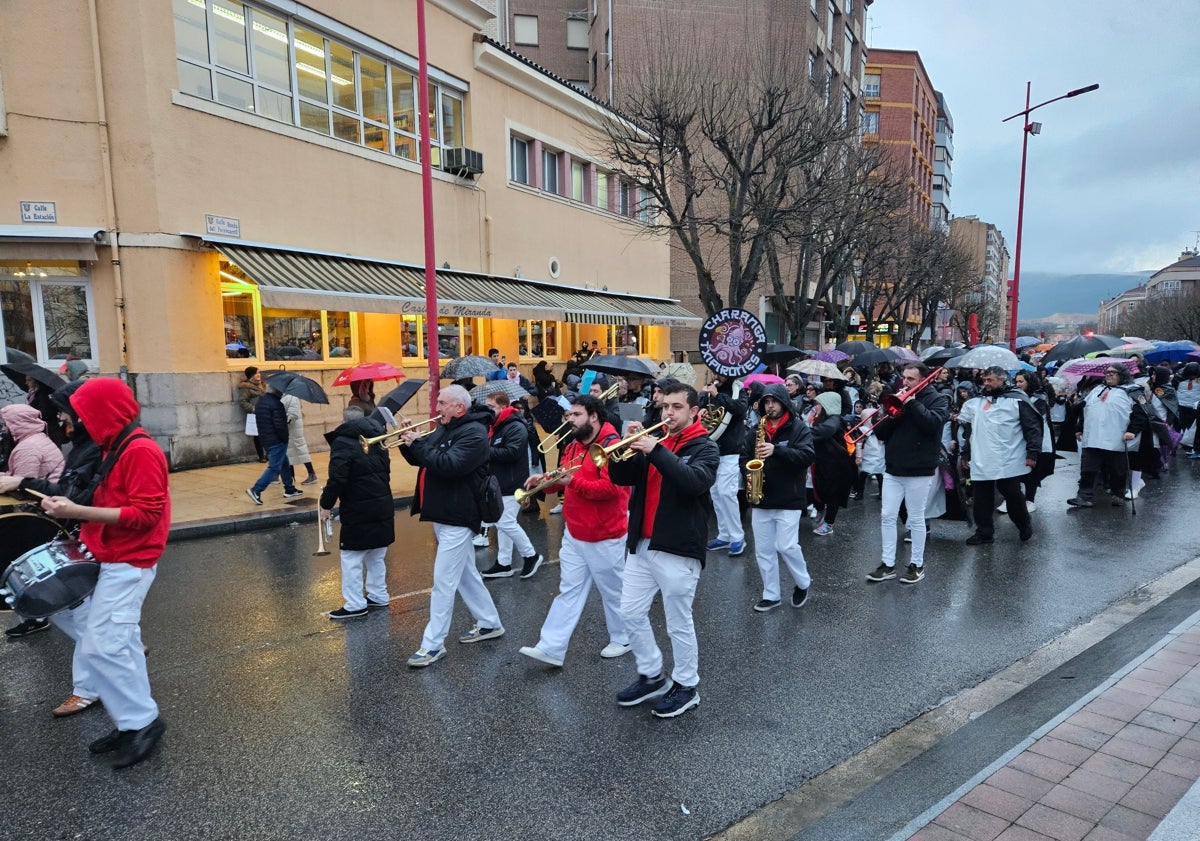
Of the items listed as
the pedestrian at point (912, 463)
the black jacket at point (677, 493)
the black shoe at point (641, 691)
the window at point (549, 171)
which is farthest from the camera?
the window at point (549, 171)

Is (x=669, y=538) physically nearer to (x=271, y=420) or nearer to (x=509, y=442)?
(x=509, y=442)

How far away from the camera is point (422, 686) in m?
4.34

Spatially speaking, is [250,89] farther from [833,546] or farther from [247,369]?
[833,546]

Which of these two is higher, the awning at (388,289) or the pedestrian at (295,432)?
the awning at (388,289)

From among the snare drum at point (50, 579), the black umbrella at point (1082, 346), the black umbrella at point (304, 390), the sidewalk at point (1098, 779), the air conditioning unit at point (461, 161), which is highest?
the air conditioning unit at point (461, 161)

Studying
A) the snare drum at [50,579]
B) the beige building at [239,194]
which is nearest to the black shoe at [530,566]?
the snare drum at [50,579]

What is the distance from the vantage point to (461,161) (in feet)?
52.4

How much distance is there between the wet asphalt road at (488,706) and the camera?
3.16m

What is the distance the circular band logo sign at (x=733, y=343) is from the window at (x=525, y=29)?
3194cm

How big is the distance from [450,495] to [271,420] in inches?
232

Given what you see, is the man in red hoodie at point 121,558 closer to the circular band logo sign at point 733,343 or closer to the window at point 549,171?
the circular band logo sign at point 733,343

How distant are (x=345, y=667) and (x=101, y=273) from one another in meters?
9.44

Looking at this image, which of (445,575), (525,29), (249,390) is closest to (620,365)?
(445,575)

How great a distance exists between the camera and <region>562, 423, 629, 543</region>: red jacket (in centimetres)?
438
